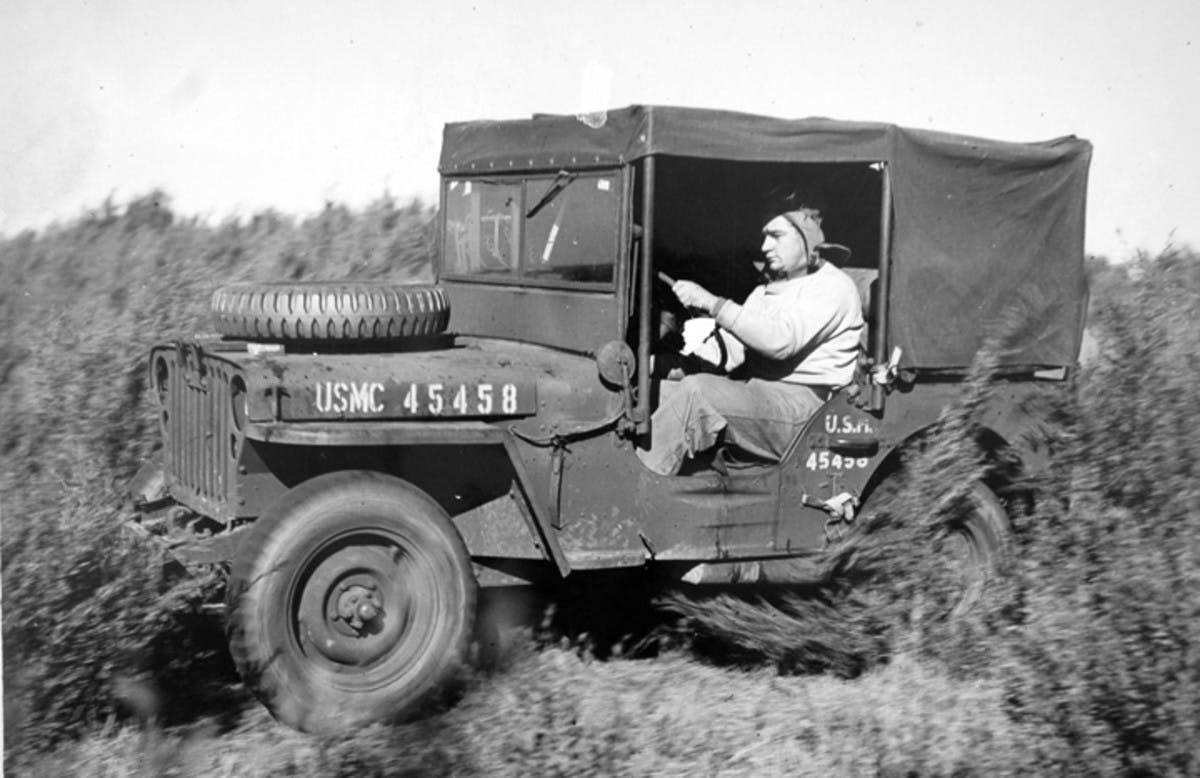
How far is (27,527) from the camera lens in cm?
515

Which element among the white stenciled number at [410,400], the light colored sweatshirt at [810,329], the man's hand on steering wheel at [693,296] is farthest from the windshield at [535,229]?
the white stenciled number at [410,400]

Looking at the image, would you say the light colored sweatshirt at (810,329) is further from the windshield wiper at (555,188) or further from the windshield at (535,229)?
the windshield wiper at (555,188)

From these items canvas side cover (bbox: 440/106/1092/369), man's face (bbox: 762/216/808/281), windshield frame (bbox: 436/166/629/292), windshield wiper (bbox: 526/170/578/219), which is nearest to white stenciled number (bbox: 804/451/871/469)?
canvas side cover (bbox: 440/106/1092/369)

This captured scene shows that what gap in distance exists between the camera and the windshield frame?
5160mm

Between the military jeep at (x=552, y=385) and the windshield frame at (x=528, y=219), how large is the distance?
0.05ft

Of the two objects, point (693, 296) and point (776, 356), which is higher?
point (693, 296)

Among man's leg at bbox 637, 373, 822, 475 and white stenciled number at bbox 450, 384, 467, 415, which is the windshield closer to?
man's leg at bbox 637, 373, 822, 475

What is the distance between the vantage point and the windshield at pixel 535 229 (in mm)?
5285

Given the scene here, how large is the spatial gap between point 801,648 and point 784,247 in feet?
5.41

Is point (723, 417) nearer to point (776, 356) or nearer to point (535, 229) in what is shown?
point (776, 356)

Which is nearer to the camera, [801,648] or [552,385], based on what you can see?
[552,385]

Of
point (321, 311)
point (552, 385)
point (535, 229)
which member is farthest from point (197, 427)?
point (535, 229)

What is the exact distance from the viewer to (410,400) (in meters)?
4.84

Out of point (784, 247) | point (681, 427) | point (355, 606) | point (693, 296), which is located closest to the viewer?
point (355, 606)
